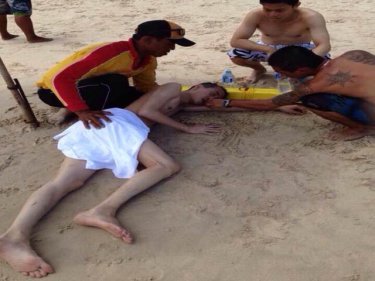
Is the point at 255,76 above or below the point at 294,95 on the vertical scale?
below

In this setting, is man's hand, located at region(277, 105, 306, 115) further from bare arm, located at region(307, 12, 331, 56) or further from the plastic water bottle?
the plastic water bottle

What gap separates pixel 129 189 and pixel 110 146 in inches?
11.9

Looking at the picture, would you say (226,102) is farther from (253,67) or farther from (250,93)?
(253,67)

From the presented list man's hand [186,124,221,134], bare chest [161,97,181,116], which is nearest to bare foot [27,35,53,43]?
bare chest [161,97,181,116]

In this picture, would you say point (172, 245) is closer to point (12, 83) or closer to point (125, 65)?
point (125, 65)

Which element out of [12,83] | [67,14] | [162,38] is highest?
[162,38]

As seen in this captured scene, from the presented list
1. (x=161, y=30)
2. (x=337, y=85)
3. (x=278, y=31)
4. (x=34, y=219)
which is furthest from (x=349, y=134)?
(x=34, y=219)

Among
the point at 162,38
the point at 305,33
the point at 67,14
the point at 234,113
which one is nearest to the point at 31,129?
the point at 162,38

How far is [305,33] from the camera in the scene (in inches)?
148

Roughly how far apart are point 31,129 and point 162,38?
3.95ft

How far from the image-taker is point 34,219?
2365 millimetres

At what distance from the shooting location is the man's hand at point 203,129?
10.5 ft

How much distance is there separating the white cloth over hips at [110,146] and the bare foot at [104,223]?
378 mm

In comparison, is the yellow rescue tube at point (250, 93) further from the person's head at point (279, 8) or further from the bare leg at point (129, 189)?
the bare leg at point (129, 189)
